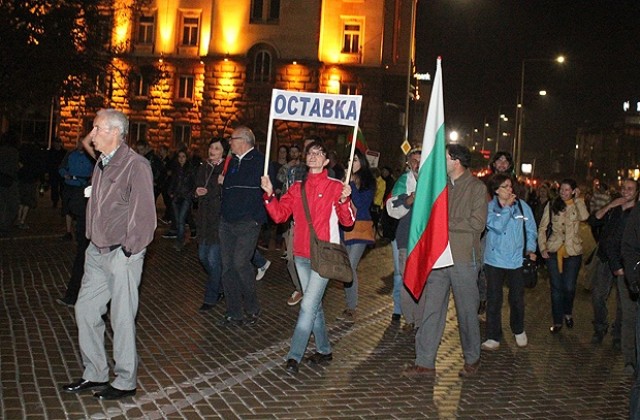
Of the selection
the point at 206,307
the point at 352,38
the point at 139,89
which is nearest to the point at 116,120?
the point at 206,307

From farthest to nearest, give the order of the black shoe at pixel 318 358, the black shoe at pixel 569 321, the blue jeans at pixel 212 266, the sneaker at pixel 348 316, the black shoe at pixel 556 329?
the black shoe at pixel 569 321 → the black shoe at pixel 556 329 → the sneaker at pixel 348 316 → the blue jeans at pixel 212 266 → the black shoe at pixel 318 358

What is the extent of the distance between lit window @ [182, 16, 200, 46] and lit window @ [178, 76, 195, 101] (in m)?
1.98

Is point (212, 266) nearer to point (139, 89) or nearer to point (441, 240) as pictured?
point (441, 240)

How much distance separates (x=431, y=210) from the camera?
8086 mm

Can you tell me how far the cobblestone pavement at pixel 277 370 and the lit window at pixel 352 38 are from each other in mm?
38587

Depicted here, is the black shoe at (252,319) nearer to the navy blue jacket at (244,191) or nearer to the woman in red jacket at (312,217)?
the navy blue jacket at (244,191)

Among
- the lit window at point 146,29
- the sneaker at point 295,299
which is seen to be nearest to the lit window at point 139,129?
the lit window at point 146,29

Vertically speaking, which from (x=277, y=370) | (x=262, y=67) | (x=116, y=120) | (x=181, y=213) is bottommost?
(x=277, y=370)

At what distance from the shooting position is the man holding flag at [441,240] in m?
8.07

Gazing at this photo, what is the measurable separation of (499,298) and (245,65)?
41.0 metres

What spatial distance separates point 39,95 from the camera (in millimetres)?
26766

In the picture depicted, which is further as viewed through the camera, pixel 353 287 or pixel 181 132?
pixel 181 132

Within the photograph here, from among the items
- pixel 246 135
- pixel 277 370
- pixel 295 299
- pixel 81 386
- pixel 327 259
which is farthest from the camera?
pixel 295 299

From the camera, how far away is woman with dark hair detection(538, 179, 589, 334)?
37.9 ft
